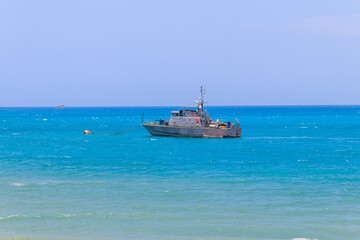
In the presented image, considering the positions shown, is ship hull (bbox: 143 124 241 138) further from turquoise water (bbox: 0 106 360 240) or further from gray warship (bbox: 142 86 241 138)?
turquoise water (bbox: 0 106 360 240)

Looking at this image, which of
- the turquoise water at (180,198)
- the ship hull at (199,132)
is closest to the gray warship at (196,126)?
the ship hull at (199,132)

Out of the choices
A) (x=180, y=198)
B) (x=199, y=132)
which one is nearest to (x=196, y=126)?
(x=199, y=132)

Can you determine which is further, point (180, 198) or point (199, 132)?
point (199, 132)

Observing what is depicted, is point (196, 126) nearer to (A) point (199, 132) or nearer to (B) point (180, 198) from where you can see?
(A) point (199, 132)

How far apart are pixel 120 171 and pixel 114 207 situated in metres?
17.3

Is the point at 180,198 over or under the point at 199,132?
under

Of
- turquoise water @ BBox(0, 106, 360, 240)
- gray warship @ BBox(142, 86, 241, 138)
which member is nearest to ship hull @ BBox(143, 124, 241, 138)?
gray warship @ BBox(142, 86, 241, 138)

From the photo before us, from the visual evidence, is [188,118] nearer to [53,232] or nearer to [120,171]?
[120,171]

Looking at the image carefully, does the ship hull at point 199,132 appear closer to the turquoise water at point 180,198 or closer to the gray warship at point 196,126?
the gray warship at point 196,126

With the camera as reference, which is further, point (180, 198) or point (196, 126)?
point (196, 126)

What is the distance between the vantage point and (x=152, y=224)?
1086 inches

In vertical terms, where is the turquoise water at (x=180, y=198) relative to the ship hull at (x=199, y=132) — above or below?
below

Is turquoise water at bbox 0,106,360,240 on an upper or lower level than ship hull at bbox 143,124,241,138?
lower

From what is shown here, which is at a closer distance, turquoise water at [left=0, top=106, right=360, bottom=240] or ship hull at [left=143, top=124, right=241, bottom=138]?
turquoise water at [left=0, top=106, right=360, bottom=240]
